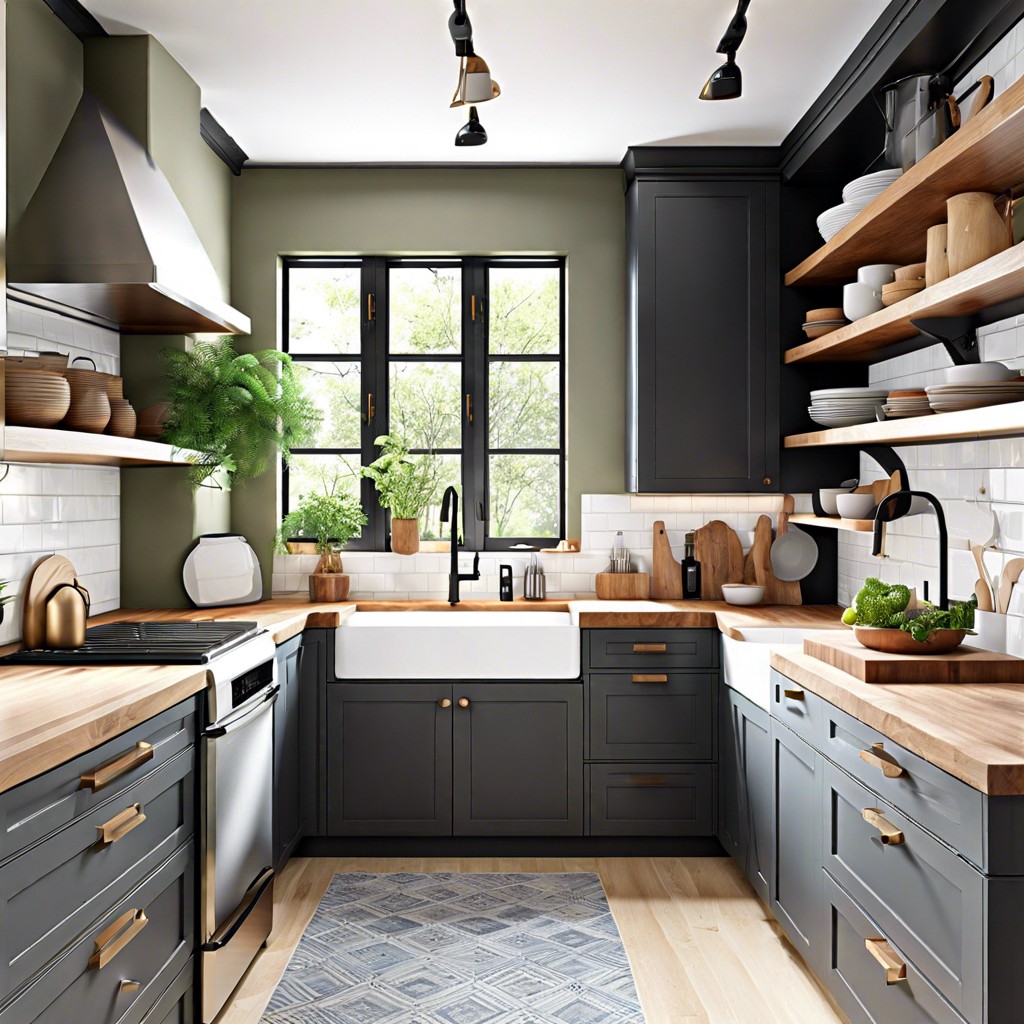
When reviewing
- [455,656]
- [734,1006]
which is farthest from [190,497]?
[734,1006]

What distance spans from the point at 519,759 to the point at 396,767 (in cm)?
49

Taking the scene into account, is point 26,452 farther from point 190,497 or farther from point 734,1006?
point 734,1006

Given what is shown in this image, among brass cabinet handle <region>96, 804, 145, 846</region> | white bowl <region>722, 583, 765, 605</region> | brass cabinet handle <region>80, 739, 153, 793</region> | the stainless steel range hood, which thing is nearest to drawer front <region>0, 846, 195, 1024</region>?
brass cabinet handle <region>96, 804, 145, 846</region>

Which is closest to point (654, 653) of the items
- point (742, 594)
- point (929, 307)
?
point (742, 594)

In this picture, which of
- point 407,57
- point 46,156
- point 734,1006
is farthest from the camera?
Answer: point 407,57

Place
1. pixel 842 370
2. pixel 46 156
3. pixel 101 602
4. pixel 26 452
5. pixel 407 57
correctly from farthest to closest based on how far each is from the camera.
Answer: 1. pixel 842 370
2. pixel 101 602
3. pixel 407 57
4. pixel 46 156
5. pixel 26 452

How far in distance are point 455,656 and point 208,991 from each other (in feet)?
5.06

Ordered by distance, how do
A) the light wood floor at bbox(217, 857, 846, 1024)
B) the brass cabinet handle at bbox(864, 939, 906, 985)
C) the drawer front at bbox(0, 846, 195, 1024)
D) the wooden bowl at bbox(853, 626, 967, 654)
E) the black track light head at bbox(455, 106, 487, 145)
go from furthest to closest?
the black track light head at bbox(455, 106, 487, 145), the light wood floor at bbox(217, 857, 846, 1024), the wooden bowl at bbox(853, 626, 967, 654), the brass cabinet handle at bbox(864, 939, 906, 985), the drawer front at bbox(0, 846, 195, 1024)

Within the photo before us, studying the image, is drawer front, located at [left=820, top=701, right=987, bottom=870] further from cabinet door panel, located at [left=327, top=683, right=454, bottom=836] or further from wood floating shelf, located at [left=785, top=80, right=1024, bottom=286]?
cabinet door panel, located at [left=327, top=683, right=454, bottom=836]

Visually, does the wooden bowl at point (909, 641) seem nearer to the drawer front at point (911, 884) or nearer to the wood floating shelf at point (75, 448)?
the drawer front at point (911, 884)

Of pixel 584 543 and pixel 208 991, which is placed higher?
pixel 584 543

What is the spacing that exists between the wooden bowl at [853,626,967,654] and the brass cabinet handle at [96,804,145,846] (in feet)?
6.17

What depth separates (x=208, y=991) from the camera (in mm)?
2461

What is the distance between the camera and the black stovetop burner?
8.16ft
